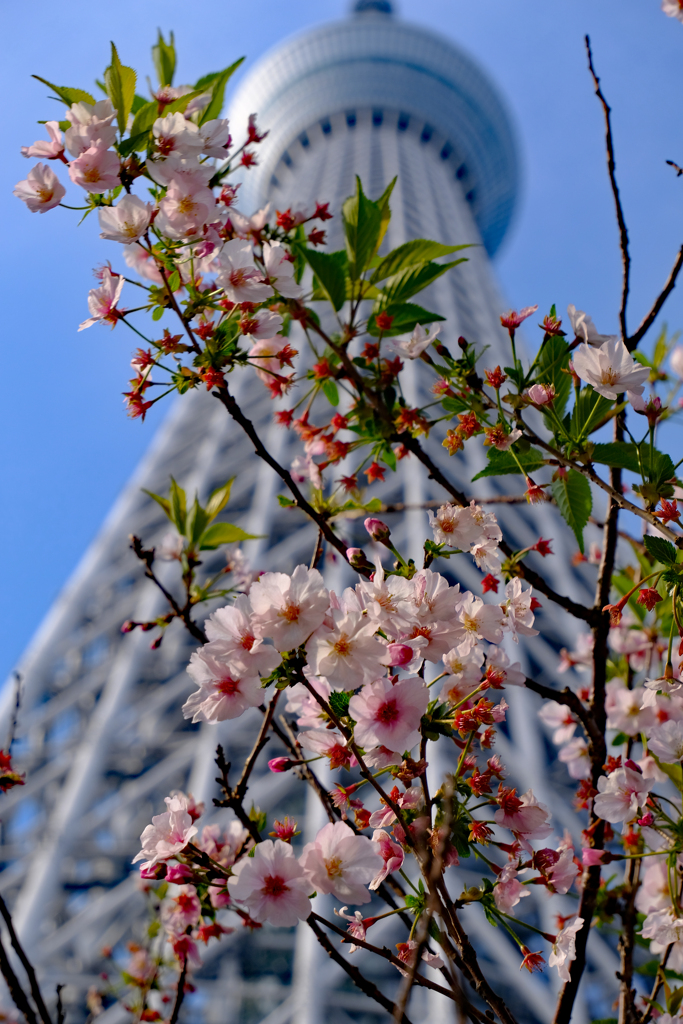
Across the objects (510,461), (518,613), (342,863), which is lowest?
(342,863)

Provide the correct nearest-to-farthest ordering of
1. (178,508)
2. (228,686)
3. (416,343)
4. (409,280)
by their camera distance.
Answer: (228,686), (416,343), (409,280), (178,508)

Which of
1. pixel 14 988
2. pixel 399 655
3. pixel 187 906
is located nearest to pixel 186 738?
pixel 187 906

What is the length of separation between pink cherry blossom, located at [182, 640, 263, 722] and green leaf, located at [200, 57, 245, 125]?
1137 mm

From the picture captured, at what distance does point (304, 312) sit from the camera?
5.29 ft

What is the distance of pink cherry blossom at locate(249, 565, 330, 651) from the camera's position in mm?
958

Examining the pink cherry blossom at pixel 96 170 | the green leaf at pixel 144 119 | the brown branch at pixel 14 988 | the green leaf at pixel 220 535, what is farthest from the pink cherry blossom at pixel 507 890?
the green leaf at pixel 144 119

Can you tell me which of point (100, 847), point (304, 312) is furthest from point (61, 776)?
point (304, 312)

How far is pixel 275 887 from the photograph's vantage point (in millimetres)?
963

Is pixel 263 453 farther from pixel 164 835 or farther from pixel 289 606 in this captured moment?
pixel 164 835

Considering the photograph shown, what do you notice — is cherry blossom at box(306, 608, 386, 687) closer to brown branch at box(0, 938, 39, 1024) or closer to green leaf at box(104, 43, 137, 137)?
brown branch at box(0, 938, 39, 1024)

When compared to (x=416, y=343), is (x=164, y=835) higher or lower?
lower

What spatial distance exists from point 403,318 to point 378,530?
0.58m

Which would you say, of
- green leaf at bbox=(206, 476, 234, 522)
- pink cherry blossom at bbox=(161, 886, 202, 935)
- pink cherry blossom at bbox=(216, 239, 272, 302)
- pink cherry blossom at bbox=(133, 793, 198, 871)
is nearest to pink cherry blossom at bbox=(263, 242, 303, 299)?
pink cherry blossom at bbox=(216, 239, 272, 302)

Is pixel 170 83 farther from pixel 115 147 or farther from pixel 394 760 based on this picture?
pixel 394 760
